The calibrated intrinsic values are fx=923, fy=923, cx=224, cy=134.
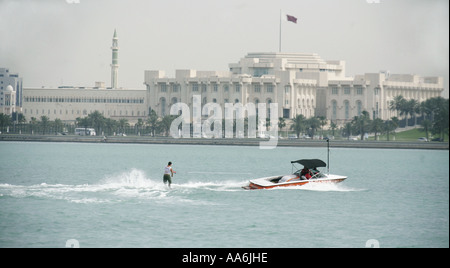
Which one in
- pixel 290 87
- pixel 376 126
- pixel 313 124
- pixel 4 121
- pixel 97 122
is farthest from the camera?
pixel 290 87

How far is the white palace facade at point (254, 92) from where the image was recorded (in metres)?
176

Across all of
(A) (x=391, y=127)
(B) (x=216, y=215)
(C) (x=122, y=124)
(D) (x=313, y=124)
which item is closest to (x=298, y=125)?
(D) (x=313, y=124)

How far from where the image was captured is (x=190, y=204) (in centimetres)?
4488

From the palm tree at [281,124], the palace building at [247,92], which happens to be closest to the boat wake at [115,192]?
the palm tree at [281,124]

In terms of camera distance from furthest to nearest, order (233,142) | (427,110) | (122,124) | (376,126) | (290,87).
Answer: (290,87), (427,110), (122,124), (376,126), (233,142)

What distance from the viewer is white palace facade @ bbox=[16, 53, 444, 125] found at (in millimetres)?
175500

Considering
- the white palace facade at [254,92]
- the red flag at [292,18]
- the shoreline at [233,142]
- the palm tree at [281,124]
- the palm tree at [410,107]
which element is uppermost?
the red flag at [292,18]

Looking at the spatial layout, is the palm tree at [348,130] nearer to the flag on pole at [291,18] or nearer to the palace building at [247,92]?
the flag on pole at [291,18]

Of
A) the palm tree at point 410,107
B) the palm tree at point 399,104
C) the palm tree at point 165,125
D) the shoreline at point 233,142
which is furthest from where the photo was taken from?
the palm tree at point 399,104

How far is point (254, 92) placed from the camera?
177000mm

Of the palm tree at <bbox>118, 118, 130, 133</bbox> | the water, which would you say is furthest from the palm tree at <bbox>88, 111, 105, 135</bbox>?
the water

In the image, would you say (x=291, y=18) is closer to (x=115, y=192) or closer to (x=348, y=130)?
(x=348, y=130)

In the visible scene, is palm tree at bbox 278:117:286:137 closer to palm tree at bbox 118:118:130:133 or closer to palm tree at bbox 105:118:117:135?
palm tree at bbox 118:118:130:133
